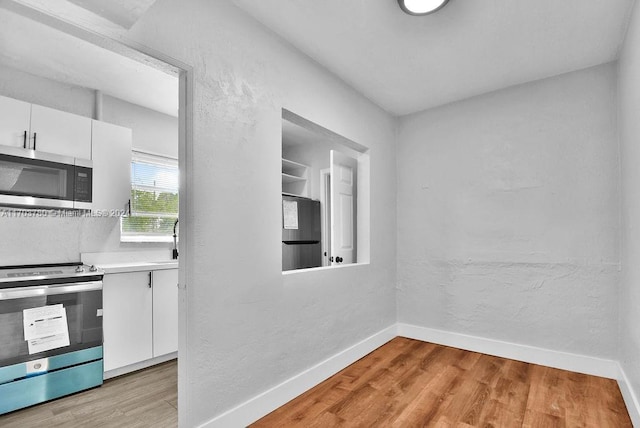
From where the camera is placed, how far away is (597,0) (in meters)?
2.03

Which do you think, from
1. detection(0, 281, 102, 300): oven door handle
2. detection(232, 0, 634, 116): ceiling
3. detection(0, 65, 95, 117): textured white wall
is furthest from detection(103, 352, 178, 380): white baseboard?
detection(232, 0, 634, 116): ceiling

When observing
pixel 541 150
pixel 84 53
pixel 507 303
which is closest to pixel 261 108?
pixel 84 53

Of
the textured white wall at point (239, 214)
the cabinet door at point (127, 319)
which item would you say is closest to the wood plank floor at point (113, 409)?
the cabinet door at point (127, 319)

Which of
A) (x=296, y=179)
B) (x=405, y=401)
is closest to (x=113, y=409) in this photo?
(x=405, y=401)

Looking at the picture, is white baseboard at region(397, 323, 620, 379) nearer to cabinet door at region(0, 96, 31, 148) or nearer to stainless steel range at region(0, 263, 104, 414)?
stainless steel range at region(0, 263, 104, 414)

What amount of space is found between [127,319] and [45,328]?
1.92ft

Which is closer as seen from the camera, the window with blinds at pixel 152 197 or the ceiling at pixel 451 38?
the ceiling at pixel 451 38

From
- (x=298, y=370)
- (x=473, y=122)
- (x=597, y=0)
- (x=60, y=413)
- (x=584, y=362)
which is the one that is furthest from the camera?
(x=473, y=122)

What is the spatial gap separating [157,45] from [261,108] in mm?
716

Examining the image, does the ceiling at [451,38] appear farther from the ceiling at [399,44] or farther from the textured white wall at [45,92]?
the textured white wall at [45,92]

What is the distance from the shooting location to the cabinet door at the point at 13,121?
2471 millimetres

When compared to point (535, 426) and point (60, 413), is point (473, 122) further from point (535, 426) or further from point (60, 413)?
Result: point (60, 413)

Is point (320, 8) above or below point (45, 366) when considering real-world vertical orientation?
above

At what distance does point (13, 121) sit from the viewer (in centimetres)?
252
